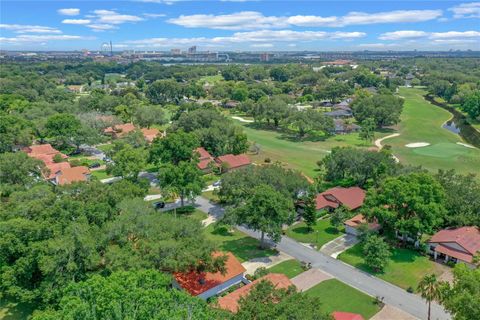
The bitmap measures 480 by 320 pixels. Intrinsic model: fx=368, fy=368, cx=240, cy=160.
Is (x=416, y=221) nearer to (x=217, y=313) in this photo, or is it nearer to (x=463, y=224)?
(x=463, y=224)

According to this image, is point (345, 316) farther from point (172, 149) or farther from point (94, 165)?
point (94, 165)

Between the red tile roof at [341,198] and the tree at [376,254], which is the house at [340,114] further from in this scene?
the tree at [376,254]

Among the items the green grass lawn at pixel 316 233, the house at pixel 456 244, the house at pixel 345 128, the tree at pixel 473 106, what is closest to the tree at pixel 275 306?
the green grass lawn at pixel 316 233

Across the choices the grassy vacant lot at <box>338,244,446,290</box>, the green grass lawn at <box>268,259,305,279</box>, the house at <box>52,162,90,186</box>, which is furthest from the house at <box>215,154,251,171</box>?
the grassy vacant lot at <box>338,244,446,290</box>

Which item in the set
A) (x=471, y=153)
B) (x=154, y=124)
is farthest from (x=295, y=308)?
(x=154, y=124)

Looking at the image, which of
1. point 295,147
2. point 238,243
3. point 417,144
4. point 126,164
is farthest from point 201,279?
point 417,144

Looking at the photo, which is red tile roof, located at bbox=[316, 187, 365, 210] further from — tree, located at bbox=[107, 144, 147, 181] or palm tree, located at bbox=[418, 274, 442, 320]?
tree, located at bbox=[107, 144, 147, 181]

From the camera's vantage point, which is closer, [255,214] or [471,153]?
[255,214]
